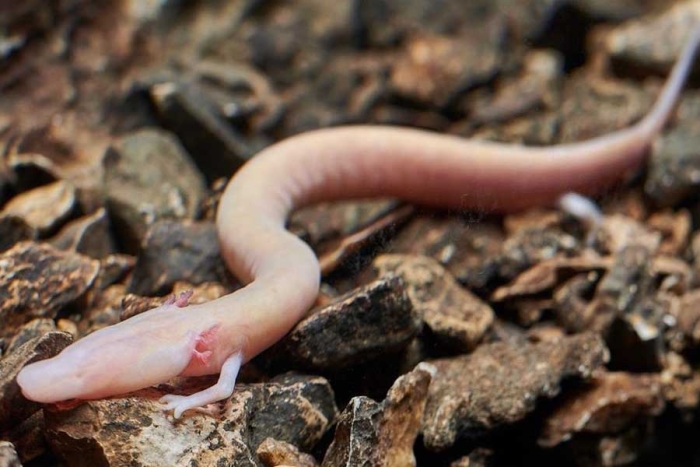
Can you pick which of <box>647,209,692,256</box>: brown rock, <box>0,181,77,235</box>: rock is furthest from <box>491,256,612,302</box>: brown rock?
<box>0,181,77,235</box>: rock

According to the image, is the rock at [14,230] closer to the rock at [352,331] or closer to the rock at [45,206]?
the rock at [45,206]

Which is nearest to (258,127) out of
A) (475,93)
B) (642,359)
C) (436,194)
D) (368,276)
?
(436,194)

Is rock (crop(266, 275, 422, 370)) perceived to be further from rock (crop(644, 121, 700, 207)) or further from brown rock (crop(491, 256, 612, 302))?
rock (crop(644, 121, 700, 207))

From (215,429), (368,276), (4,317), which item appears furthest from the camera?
(368,276)

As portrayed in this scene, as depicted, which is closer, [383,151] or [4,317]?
[4,317]

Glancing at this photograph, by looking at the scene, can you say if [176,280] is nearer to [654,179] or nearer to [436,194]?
[436,194]

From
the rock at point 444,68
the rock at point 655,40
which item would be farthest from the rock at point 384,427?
the rock at point 655,40

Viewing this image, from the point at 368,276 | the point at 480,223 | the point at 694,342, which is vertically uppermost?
the point at 368,276
